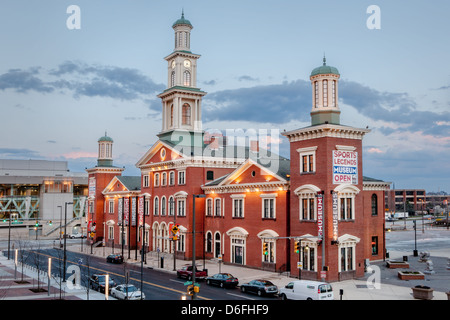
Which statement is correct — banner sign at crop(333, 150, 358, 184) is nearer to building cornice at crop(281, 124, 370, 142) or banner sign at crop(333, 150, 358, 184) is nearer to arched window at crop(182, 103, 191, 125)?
building cornice at crop(281, 124, 370, 142)

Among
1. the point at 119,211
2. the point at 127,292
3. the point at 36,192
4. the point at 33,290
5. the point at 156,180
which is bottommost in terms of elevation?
the point at 33,290

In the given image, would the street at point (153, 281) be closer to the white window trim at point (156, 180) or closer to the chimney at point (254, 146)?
the white window trim at point (156, 180)

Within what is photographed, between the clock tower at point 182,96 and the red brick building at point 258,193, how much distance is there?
168 mm

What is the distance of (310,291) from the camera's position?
1293 inches

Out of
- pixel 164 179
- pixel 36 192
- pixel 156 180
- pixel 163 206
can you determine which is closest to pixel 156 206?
pixel 163 206

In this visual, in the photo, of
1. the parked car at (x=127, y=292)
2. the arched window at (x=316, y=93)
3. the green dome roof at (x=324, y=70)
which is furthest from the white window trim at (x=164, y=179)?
the parked car at (x=127, y=292)

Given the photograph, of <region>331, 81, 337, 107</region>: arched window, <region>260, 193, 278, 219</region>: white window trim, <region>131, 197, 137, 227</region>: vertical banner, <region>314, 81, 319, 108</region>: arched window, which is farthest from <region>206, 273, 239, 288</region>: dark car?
Result: <region>131, 197, 137, 227</region>: vertical banner

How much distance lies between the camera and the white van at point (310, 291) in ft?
107

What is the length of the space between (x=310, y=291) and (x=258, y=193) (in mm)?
20171

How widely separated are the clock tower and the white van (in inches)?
1605

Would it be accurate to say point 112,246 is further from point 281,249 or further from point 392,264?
point 392,264

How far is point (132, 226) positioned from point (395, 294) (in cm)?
5099

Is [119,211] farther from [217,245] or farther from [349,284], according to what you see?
[349,284]

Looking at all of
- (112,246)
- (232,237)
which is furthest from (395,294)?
(112,246)
